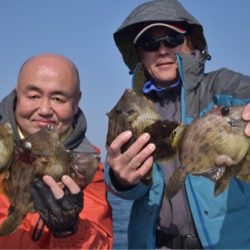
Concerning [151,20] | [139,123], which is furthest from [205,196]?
[151,20]

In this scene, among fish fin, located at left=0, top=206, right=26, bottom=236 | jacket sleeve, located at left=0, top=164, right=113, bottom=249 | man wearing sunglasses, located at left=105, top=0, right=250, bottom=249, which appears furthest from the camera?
jacket sleeve, located at left=0, top=164, right=113, bottom=249

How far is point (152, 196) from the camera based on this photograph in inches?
227

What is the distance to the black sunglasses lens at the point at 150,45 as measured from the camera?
6.13m

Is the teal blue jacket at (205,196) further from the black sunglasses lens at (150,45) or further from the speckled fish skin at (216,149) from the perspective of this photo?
the speckled fish skin at (216,149)

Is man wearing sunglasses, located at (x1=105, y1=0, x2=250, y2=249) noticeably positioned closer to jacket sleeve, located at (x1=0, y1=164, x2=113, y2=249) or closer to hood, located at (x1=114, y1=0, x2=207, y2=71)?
hood, located at (x1=114, y1=0, x2=207, y2=71)

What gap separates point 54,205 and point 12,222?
1.46 ft

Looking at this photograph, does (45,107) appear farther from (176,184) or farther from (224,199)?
(224,199)

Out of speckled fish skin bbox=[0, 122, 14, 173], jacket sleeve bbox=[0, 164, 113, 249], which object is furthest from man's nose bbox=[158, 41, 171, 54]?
speckled fish skin bbox=[0, 122, 14, 173]

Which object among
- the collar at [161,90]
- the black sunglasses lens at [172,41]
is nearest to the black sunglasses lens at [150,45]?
the black sunglasses lens at [172,41]

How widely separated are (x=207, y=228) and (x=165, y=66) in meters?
2.04

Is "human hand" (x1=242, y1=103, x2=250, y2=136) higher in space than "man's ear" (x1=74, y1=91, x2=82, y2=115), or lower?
higher

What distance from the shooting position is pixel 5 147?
4.80 meters

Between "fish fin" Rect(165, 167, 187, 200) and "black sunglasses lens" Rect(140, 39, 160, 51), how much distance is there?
1.96 m

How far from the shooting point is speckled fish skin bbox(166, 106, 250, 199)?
4.55 meters
